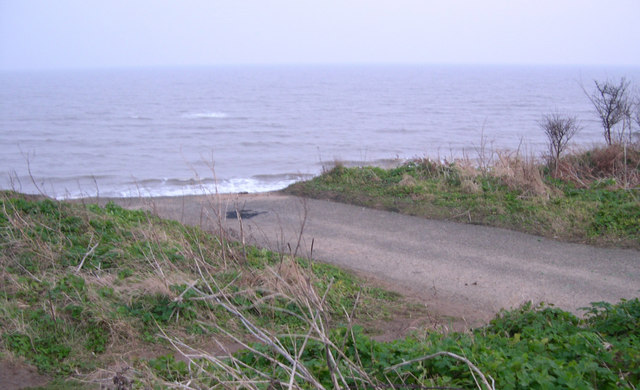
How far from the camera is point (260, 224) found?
36.8ft

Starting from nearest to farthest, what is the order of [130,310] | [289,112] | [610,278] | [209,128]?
[130,310] → [610,278] → [209,128] → [289,112]

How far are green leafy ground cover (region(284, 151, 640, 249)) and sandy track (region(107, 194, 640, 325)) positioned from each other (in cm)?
39

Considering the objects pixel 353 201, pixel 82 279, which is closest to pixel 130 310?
pixel 82 279

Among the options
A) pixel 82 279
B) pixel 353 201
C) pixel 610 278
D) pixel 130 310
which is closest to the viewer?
pixel 130 310

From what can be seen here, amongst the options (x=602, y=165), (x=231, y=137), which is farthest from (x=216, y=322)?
(x=231, y=137)

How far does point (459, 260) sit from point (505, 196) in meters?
3.13

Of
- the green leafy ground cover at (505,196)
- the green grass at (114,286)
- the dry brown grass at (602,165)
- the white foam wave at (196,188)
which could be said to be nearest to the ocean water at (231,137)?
the white foam wave at (196,188)

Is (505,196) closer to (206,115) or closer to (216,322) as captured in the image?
(216,322)

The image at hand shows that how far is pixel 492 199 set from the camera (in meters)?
11.3

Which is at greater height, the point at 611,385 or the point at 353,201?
the point at 611,385

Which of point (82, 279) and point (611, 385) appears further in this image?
point (82, 279)

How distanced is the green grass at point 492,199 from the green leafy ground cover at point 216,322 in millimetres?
3429

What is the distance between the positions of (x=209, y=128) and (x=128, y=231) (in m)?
32.6

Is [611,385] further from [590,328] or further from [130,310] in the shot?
[130,310]
